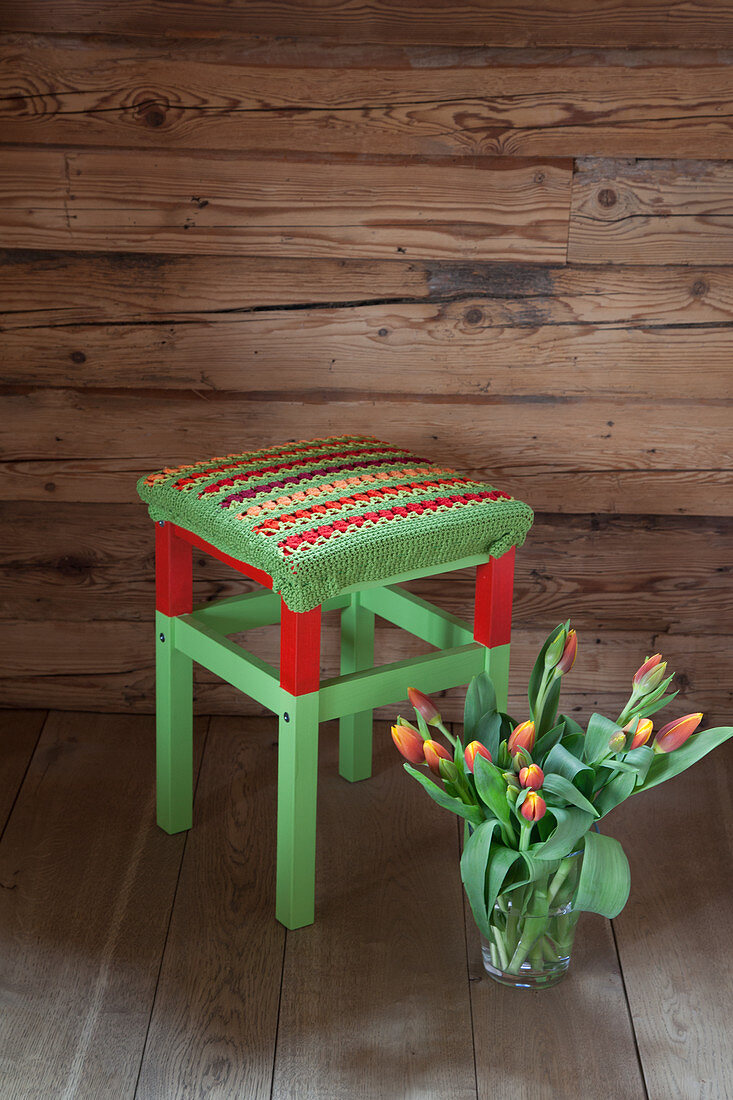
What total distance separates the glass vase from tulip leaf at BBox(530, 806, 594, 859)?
37 millimetres

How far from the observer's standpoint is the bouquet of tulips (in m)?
1.24

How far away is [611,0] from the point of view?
161 cm

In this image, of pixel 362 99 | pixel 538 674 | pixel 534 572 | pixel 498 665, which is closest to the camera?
pixel 538 674

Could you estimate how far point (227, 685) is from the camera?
194 centimetres

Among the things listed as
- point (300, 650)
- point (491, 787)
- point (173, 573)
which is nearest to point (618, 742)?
point (491, 787)

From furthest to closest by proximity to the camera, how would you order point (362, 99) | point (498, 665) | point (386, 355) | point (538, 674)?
1. point (386, 355)
2. point (362, 99)
3. point (498, 665)
4. point (538, 674)

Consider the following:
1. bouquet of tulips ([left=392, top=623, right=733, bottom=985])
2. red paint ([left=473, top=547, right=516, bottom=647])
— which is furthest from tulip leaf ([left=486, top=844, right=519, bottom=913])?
red paint ([left=473, top=547, right=516, bottom=647])

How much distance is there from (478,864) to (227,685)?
783 millimetres

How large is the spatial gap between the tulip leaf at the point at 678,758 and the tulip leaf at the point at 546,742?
109 millimetres

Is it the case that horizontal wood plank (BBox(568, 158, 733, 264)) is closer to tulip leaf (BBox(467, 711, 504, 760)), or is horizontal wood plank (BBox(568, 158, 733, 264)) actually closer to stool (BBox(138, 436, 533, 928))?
stool (BBox(138, 436, 533, 928))

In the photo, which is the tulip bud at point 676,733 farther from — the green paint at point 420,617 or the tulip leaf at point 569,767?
the green paint at point 420,617

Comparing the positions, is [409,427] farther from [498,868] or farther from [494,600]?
[498,868]

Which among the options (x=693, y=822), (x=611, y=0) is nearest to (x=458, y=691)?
(x=693, y=822)

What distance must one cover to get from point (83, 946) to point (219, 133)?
1.15 metres
